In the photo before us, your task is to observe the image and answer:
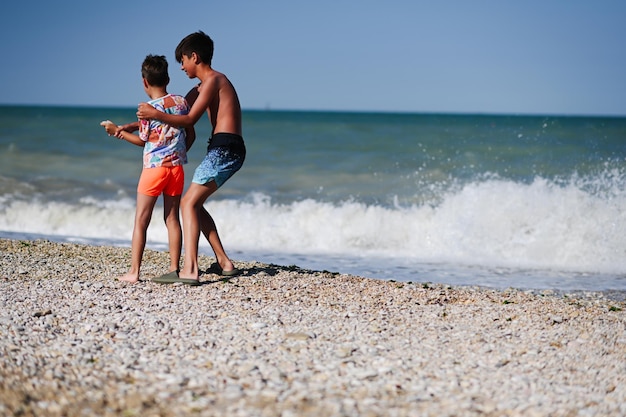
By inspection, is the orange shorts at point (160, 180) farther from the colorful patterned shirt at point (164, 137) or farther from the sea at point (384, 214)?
the sea at point (384, 214)

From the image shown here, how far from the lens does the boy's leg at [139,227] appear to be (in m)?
5.52

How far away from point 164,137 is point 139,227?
72 centimetres

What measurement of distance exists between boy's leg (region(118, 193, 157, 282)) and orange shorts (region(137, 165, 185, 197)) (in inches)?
2.4

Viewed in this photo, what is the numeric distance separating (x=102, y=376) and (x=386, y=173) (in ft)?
50.9

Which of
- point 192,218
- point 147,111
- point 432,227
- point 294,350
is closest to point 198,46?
point 147,111

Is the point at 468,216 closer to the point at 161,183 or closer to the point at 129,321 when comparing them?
the point at 161,183

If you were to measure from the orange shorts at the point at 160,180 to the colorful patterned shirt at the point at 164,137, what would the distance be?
0.13 ft

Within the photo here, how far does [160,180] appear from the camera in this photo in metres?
5.47

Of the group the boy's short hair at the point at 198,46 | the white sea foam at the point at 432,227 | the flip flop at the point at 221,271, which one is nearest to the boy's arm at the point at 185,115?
the boy's short hair at the point at 198,46

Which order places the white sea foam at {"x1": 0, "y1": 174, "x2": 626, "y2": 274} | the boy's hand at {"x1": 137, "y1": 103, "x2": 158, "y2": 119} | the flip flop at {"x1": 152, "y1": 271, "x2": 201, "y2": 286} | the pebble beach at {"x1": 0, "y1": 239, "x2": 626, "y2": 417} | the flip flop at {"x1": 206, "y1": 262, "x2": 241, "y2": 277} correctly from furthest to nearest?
the white sea foam at {"x1": 0, "y1": 174, "x2": 626, "y2": 274}, the flip flop at {"x1": 206, "y1": 262, "x2": 241, "y2": 277}, the flip flop at {"x1": 152, "y1": 271, "x2": 201, "y2": 286}, the boy's hand at {"x1": 137, "y1": 103, "x2": 158, "y2": 119}, the pebble beach at {"x1": 0, "y1": 239, "x2": 626, "y2": 417}

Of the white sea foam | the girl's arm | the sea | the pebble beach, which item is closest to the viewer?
the pebble beach

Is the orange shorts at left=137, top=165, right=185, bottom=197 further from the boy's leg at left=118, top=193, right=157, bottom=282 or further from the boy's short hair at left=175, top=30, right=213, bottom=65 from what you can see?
the boy's short hair at left=175, top=30, right=213, bottom=65

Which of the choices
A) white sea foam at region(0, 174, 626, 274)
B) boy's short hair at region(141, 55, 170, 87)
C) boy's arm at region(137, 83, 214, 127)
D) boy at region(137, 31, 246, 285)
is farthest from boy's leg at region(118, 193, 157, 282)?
white sea foam at region(0, 174, 626, 274)

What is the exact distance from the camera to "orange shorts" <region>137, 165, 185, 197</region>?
215 inches
